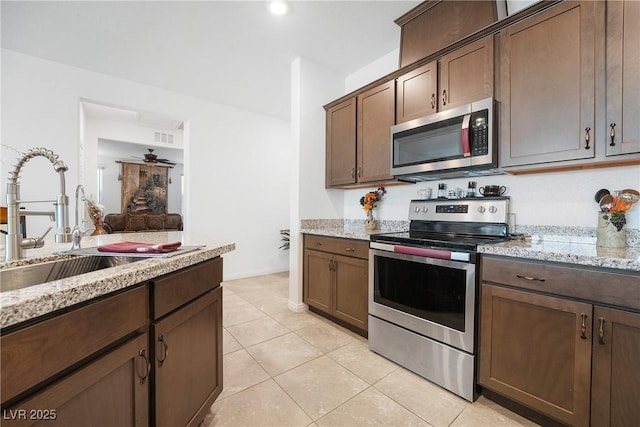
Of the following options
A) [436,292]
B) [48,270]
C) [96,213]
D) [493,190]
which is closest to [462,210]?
[493,190]

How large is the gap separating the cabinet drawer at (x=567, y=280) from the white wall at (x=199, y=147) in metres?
2.14

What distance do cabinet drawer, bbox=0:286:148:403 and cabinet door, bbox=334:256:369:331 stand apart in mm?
1712

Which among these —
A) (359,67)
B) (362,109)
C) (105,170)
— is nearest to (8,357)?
(362,109)

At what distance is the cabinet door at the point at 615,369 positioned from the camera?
1.12 m

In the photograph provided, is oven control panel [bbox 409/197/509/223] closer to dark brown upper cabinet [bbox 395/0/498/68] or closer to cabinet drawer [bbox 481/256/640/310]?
cabinet drawer [bbox 481/256/640/310]

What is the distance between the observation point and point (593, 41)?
57.5 inches

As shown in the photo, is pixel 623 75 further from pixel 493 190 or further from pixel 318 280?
pixel 318 280

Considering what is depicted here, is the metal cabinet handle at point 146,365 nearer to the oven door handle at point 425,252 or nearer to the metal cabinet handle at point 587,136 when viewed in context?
the oven door handle at point 425,252

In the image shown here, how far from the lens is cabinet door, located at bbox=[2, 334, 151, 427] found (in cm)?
62

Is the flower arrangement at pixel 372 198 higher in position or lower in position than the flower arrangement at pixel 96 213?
higher

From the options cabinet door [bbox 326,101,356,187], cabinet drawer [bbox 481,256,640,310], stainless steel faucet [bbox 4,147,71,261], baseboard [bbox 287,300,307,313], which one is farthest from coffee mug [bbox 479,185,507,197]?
stainless steel faucet [bbox 4,147,71,261]

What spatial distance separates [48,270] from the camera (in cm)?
115

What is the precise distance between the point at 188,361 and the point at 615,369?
1.84m

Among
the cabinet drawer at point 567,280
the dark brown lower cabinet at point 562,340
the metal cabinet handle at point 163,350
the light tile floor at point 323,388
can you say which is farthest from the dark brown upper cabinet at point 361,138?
the metal cabinet handle at point 163,350
